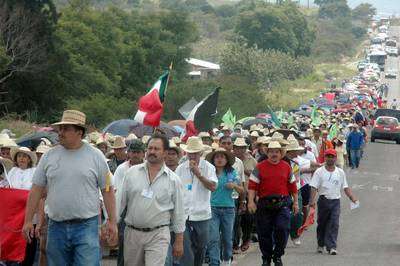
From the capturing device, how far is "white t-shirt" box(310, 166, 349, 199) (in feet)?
57.2

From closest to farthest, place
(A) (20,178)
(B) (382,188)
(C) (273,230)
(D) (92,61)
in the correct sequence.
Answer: (A) (20,178) < (C) (273,230) < (B) (382,188) < (D) (92,61)

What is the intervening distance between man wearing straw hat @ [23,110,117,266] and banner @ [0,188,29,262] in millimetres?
2249

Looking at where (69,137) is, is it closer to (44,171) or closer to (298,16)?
(44,171)

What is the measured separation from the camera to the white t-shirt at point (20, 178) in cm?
1255

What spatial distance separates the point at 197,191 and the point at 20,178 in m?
1.94

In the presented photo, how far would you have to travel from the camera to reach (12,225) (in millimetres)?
12172

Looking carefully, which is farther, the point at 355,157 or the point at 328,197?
the point at 355,157

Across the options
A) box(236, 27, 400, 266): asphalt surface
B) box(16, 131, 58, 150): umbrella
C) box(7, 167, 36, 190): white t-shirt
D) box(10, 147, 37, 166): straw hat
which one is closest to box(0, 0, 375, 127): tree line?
box(236, 27, 400, 266): asphalt surface

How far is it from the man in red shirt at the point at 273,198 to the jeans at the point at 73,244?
4.73 m

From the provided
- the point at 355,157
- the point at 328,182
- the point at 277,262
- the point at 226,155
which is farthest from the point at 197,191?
the point at 355,157

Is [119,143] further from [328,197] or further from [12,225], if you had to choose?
[328,197]

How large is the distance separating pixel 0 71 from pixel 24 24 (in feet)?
12.8

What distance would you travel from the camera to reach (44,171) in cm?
984

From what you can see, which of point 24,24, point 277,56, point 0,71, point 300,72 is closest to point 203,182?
point 0,71
